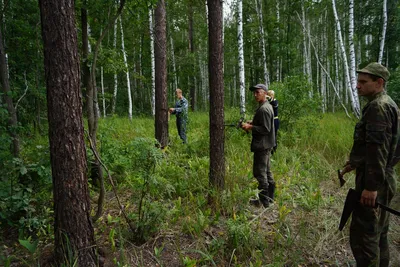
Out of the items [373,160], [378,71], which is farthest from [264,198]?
[378,71]

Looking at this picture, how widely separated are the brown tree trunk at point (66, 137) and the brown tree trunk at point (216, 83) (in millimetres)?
2019

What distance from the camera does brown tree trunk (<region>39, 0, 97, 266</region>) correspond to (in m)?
2.42

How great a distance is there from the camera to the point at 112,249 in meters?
3.16

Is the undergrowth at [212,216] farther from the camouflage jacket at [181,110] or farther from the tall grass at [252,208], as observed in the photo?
the camouflage jacket at [181,110]

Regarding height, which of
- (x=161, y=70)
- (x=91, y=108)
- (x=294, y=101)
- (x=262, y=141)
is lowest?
(x=262, y=141)

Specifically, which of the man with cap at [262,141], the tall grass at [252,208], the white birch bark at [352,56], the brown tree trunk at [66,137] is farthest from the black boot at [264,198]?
the white birch bark at [352,56]

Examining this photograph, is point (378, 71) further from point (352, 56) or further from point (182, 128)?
point (352, 56)

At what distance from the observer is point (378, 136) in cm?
238

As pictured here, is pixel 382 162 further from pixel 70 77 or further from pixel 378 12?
pixel 378 12

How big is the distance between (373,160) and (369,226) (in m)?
0.69

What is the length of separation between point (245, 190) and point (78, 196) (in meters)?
2.83

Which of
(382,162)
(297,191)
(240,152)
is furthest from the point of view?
(240,152)

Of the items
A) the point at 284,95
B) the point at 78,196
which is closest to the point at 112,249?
the point at 78,196

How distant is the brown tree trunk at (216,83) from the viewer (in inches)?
156
